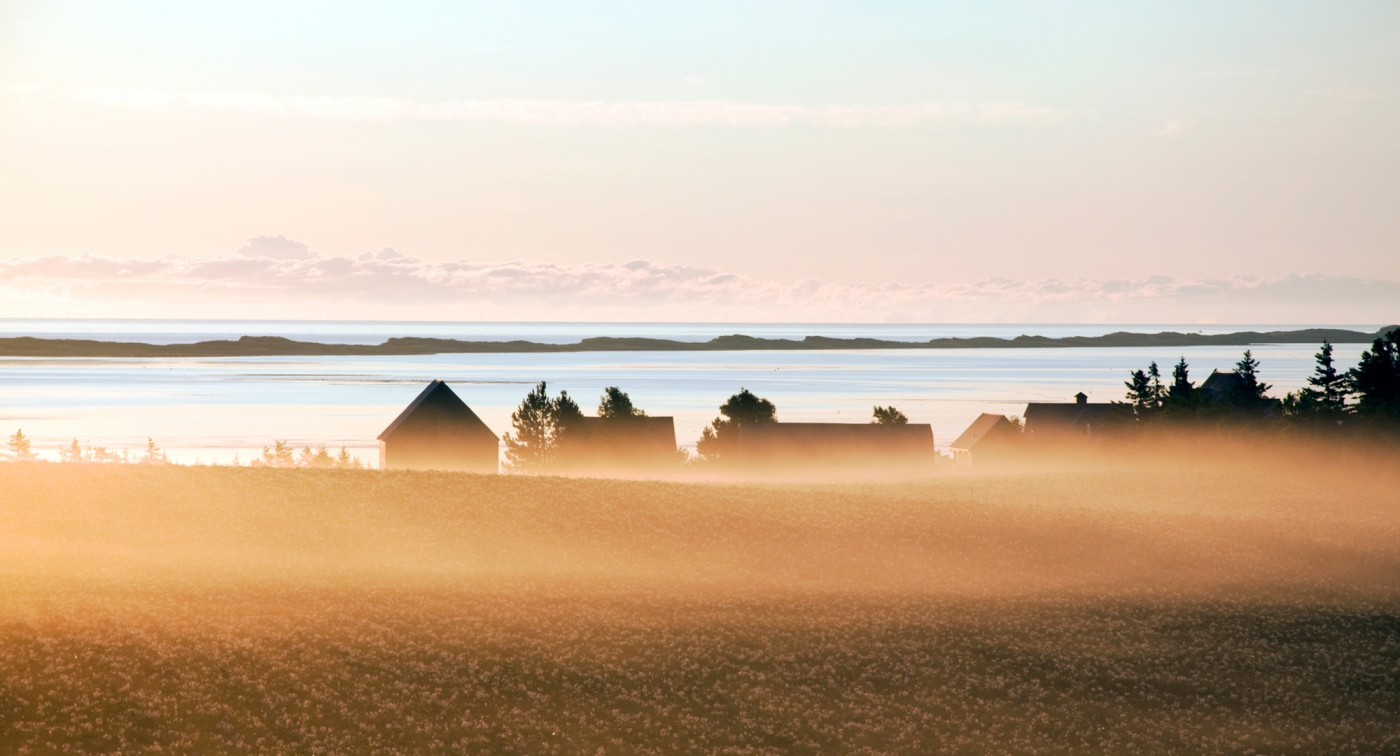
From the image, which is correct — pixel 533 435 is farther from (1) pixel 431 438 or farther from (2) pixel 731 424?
(1) pixel 431 438

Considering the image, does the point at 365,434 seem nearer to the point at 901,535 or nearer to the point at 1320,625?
the point at 901,535

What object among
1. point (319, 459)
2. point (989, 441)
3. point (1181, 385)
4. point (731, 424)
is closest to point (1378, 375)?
point (1181, 385)

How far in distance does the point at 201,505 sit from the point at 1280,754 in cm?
3954

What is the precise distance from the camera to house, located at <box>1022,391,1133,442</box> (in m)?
119

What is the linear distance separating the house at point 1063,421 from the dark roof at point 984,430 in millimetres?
2476

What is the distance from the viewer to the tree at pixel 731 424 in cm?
11650

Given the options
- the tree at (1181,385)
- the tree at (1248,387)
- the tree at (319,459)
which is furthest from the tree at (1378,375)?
the tree at (319,459)

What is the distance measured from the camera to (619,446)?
10750cm

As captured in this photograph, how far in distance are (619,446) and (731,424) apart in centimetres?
1491

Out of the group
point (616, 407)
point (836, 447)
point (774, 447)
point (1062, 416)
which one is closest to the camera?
point (616, 407)

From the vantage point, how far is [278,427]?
5930 inches

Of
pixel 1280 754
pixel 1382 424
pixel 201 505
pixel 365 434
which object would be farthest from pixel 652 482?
pixel 365 434

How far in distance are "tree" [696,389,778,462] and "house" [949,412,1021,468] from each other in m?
20.5

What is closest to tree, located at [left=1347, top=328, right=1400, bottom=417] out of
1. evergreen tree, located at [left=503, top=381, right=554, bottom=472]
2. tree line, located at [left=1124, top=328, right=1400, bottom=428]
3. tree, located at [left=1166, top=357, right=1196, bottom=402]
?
tree line, located at [left=1124, top=328, right=1400, bottom=428]
